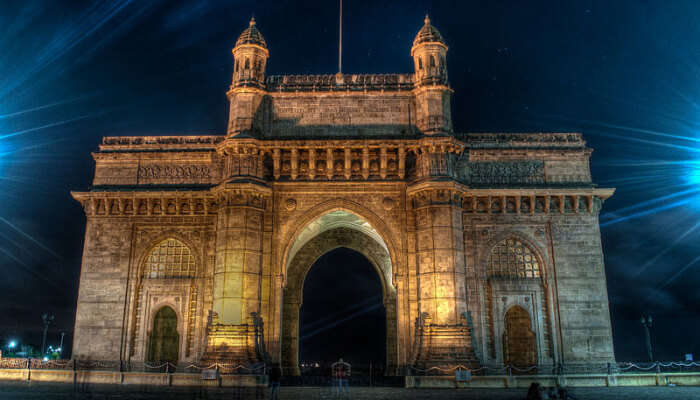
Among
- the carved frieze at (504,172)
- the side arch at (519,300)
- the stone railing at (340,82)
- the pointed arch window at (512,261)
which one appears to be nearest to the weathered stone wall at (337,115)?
the stone railing at (340,82)

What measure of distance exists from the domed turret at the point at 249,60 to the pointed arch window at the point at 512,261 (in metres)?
14.2

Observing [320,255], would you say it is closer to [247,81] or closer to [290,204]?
[290,204]

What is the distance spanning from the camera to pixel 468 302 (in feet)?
81.8

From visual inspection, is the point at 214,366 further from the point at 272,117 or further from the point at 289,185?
the point at 272,117

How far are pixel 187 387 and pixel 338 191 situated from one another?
11.0 m

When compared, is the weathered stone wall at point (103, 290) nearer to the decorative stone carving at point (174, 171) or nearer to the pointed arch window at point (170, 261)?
the pointed arch window at point (170, 261)

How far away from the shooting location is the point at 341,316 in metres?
48.2

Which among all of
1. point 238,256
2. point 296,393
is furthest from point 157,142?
point 296,393

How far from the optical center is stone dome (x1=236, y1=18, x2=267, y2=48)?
1064 inches

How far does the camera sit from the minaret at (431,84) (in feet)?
85.2

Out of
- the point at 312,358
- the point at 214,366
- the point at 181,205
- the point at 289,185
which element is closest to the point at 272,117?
the point at 289,185

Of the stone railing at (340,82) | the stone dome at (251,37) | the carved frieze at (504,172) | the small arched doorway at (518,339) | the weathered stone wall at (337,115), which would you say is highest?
the stone dome at (251,37)

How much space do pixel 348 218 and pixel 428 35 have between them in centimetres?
1004

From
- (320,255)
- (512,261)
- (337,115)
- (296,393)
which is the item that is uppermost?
(337,115)
